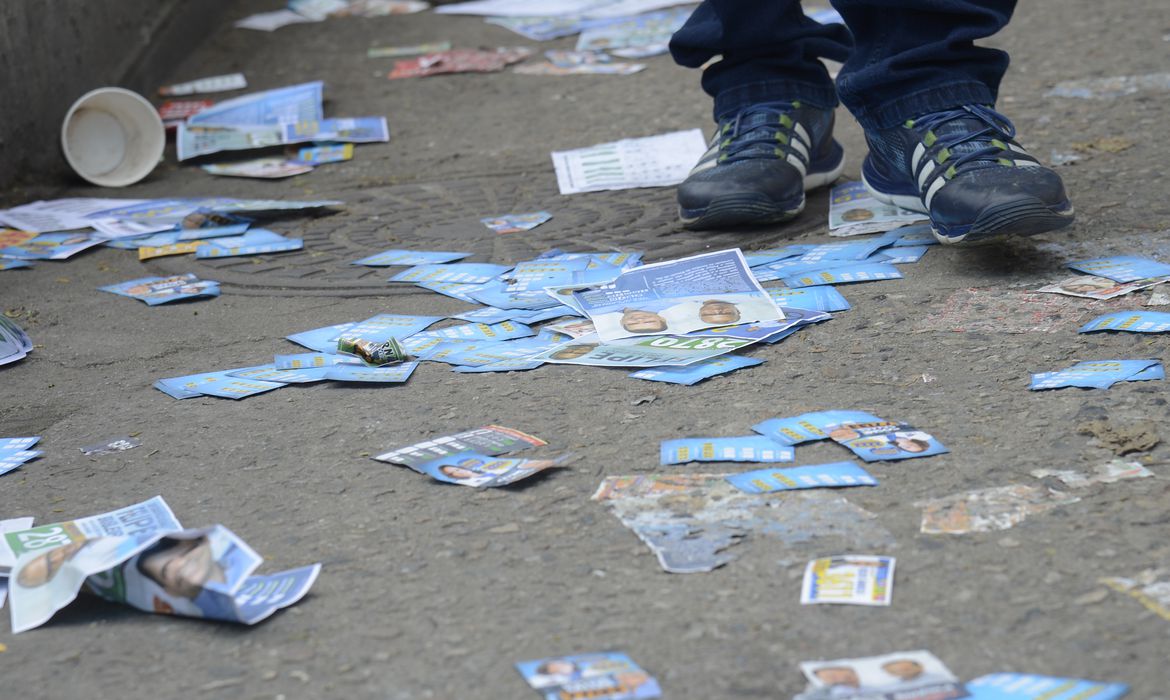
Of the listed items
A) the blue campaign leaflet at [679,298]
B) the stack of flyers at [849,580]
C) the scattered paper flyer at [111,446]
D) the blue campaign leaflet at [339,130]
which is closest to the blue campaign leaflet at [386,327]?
the blue campaign leaflet at [679,298]

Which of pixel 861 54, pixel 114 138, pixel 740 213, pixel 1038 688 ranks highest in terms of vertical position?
pixel 861 54

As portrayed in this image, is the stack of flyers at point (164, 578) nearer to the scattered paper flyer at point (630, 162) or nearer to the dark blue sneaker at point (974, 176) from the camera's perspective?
the dark blue sneaker at point (974, 176)

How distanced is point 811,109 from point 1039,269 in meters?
0.67

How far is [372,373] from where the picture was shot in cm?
175

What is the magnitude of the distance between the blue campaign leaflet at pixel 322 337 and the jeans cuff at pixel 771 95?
0.94m

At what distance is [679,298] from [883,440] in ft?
1.96

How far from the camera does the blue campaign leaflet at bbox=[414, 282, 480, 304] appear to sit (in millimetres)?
2119

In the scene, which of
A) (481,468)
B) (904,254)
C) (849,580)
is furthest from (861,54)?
(849,580)

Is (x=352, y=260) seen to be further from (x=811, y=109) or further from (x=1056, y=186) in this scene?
(x=1056, y=186)

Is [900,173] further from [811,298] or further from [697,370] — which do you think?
[697,370]

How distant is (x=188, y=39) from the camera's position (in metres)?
4.30

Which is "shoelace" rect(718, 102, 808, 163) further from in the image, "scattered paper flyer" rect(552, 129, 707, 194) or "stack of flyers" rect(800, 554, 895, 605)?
"stack of flyers" rect(800, 554, 895, 605)

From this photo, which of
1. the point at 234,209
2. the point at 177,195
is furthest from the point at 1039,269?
the point at 177,195

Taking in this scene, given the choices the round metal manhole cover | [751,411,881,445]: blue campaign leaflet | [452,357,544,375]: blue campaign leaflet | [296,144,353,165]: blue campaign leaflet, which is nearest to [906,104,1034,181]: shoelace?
the round metal manhole cover
